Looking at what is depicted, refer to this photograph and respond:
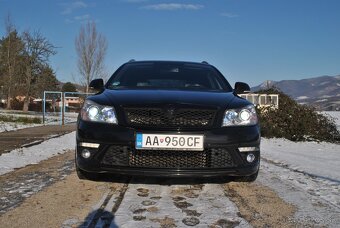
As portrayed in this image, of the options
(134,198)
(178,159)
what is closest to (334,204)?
(178,159)

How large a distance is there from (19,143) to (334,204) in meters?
6.83

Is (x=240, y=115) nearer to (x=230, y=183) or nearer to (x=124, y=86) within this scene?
(x=230, y=183)

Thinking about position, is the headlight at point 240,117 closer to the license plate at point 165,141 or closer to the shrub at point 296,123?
the license plate at point 165,141

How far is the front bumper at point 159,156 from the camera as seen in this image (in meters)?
3.85

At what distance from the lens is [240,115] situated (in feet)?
13.7

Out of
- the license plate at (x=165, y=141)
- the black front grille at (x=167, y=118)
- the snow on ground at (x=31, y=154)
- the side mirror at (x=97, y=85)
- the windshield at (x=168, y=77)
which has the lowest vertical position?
the snow on ground at (x=31, y=154)

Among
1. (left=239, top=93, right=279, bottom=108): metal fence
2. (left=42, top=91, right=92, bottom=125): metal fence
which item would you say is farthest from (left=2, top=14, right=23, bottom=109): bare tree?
(left=239, top=93, right=279, bottom=108): metal fence

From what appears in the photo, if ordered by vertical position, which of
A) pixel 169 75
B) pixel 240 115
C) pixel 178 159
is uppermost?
pixel 169 75

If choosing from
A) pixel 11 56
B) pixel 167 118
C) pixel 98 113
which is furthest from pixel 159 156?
pixel 11 56

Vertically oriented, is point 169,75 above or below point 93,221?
above

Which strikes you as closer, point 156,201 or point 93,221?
point 93,221

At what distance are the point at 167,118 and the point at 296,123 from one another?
33.0 ft

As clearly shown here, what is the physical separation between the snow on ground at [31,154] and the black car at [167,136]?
2025mm

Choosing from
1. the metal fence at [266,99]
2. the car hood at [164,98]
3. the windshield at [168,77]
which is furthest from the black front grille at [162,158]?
the metal fence at [266,99]
